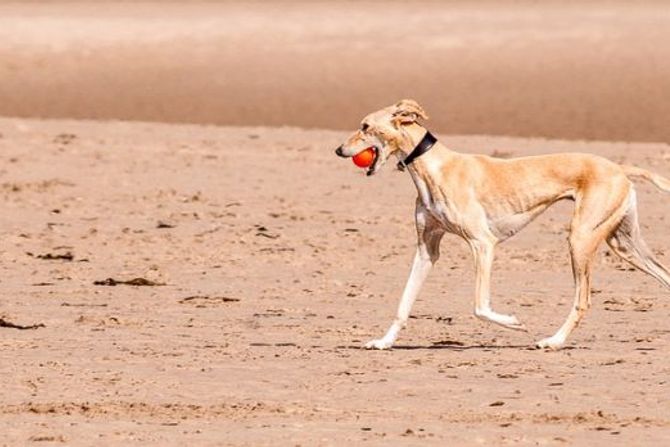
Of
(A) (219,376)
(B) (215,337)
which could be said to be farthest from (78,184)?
(A) (219,376)

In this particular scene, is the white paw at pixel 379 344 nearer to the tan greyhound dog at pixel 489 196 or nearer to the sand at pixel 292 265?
the tan greyhound dog at pixel 489 196

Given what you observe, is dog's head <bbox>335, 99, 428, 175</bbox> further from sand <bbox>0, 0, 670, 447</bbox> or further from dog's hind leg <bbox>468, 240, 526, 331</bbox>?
sand <bbox>0, 0, 670, 447</bbox>

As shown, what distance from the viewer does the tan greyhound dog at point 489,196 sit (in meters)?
11.1

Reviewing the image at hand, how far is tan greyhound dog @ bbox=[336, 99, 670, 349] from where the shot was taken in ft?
36.4

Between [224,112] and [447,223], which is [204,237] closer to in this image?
[447,223]

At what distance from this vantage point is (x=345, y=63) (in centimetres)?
3362

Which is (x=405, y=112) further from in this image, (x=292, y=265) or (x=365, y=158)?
(x=292, y=265)

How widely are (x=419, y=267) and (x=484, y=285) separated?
43 cm

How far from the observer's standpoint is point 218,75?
3284 cm

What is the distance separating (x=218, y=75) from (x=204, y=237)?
1697 cm

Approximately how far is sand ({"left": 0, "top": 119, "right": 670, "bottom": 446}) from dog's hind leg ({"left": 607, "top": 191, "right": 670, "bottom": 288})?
415mm

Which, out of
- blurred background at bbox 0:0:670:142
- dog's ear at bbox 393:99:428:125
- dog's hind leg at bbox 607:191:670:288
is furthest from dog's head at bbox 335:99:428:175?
blurred background at bbox 0:0:670:142

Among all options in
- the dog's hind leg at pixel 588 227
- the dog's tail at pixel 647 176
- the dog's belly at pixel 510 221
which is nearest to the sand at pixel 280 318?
the dog's hind leg at pixel 588 227

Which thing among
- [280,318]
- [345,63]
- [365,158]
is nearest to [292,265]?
[280,318]
